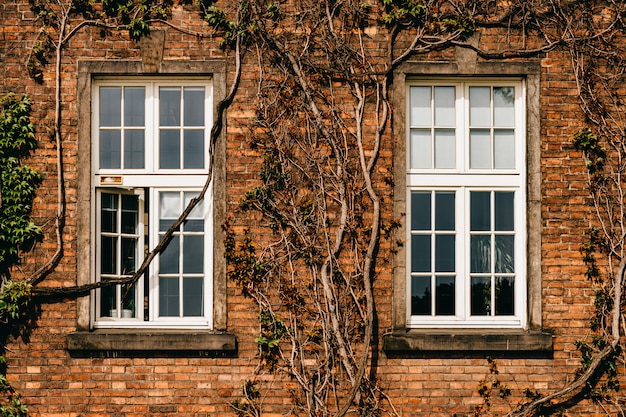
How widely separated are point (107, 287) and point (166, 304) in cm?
60

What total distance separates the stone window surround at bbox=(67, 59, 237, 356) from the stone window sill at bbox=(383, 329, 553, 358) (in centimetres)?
155

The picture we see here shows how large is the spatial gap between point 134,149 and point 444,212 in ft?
10.2

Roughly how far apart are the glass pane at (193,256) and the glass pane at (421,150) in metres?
2.26

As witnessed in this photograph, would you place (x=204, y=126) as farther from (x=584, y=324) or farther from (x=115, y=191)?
A: (x=584, y=324)

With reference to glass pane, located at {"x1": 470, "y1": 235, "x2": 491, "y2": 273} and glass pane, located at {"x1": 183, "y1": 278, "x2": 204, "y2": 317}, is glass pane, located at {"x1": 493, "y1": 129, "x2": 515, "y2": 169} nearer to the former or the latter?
glass pane, located at {"x1": 470, "y1": 235, "x2": 491, "y2": 273}

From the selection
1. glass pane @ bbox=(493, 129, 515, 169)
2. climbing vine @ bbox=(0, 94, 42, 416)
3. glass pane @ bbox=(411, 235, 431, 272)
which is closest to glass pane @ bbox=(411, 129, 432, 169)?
glass pane @ bbox=(493, 129, 515, 169)

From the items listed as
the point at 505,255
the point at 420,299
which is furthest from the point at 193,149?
the point at 505,255

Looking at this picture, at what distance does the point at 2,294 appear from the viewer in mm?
6535

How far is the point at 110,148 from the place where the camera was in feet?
22.5

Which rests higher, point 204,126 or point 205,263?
point 204,126

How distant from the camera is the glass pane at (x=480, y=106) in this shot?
6922mm

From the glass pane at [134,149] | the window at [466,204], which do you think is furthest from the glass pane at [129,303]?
the window at [466,204]

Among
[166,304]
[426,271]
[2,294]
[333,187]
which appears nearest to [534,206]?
[426,271]

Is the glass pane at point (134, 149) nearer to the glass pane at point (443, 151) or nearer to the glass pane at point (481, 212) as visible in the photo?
the glass pane at point (443, 151)
